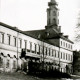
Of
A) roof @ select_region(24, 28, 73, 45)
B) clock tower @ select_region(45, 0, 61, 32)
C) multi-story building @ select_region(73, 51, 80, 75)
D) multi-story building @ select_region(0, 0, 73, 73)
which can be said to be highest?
clock tower @ select_region(45, 0, 61, 32)

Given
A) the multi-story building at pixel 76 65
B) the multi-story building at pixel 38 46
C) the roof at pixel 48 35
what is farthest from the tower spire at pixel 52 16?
the multi-story building at pixel 76 65

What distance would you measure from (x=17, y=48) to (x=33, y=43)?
7215 mm

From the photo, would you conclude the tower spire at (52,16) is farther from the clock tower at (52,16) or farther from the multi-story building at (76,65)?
the multi-story building at (76,65)

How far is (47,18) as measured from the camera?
221 feet

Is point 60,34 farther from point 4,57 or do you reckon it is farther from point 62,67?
point 4,57

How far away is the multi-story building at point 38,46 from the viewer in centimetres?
3575

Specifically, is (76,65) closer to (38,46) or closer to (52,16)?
(52,16)

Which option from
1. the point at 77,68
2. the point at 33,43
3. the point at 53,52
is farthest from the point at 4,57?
the point at 77,68

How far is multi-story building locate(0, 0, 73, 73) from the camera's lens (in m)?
35.8

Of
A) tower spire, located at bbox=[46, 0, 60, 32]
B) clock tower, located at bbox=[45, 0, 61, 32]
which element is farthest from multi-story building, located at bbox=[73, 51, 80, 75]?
tower spire, located at bbox=[46, 0, 60, 32]

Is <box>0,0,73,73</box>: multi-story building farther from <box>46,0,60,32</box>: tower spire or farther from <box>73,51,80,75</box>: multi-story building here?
<box>73,51,80,75</box>: multi-story building

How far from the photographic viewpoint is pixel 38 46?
48938 millimetres

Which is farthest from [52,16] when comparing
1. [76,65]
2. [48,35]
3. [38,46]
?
[38,46]

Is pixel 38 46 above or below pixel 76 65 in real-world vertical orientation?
above
